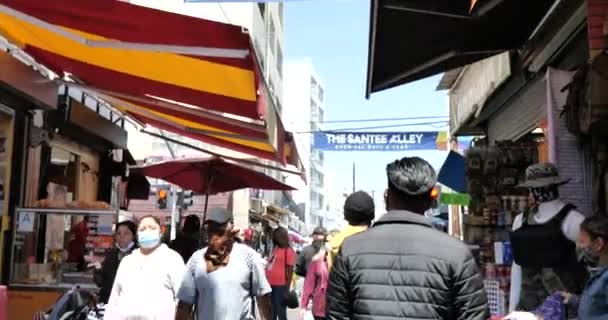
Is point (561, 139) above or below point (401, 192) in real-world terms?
above

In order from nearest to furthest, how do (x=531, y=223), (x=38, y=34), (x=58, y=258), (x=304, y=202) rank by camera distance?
(x=531, y=223) < (x=38, y=34) < (x=58, y=258) < (x=304, y=202)

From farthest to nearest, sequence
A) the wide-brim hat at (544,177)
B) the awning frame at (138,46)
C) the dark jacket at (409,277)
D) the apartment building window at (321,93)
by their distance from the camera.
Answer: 1. the apartment building window at (321,93)
2. the awning frame at (138,46)
3. the wide-brim hat at (544,177)
4. the dark jacket at (409,277)

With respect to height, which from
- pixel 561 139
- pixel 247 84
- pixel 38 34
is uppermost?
pixel 38 34

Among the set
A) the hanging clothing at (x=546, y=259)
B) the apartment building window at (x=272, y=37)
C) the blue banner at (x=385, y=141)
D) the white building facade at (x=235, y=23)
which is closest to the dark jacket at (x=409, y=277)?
the hanging clothing at (x=546, y=259)

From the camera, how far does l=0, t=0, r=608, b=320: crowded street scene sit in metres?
2.81

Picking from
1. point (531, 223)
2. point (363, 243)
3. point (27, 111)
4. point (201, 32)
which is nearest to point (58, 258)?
point (27, 111)

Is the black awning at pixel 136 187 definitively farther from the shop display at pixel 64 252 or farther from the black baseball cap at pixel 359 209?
the black baseball cap at pixel 359 209

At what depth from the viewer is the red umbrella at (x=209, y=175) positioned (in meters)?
11.7

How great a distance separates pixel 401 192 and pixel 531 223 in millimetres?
2083

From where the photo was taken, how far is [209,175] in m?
12.4

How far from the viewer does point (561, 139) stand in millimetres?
5234

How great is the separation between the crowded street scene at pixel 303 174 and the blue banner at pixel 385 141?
26.0ft

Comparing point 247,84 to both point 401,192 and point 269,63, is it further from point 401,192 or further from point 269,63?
point 269,63

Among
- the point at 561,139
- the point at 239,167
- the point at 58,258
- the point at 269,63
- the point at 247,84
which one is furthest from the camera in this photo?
the point at 269,63
